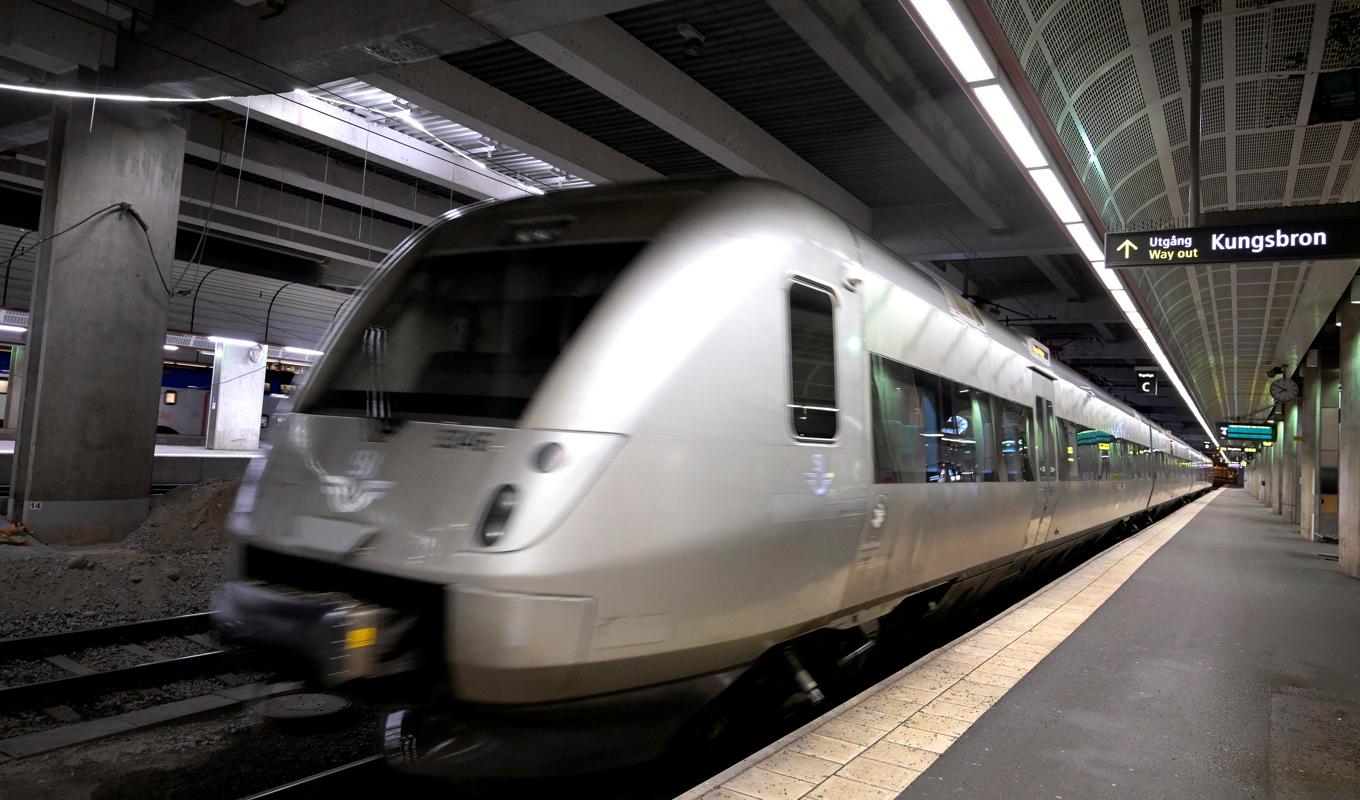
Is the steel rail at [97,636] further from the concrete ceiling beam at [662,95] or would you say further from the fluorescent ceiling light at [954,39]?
the fluorescent ceiling light at [954,39]

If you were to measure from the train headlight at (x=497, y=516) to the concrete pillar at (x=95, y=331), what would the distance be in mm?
9330

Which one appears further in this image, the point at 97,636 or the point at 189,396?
the point at 189,396

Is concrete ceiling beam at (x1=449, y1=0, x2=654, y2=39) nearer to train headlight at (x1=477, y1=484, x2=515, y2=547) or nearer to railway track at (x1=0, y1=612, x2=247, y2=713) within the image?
train headlight at (x1=477, y1=484, x2=515, y2=547)

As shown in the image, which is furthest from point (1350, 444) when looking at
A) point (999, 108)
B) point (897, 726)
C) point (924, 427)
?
point (897, 726)

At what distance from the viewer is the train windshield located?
3.54m

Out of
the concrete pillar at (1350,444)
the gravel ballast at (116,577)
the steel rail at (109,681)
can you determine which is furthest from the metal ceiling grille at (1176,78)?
the gravel ballast at (116,577)

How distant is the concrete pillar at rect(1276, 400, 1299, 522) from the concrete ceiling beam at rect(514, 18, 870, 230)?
19.0 m

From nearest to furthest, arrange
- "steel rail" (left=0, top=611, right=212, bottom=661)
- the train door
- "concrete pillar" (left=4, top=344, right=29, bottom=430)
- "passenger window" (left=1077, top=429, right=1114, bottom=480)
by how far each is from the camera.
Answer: "steel rail" (left=0, top=611, right=212, bottom=661) → the train door → "passenger window" (left=1077, top=429, right=1114, bottom=480) → "concrete pillar" (left=4, top=344, right=29, bottom=430)

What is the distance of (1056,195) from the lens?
765 centimetres

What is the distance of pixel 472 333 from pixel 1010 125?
169 inches

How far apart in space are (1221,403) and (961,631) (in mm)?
36650

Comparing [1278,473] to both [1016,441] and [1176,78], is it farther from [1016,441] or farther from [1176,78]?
[1016,441]

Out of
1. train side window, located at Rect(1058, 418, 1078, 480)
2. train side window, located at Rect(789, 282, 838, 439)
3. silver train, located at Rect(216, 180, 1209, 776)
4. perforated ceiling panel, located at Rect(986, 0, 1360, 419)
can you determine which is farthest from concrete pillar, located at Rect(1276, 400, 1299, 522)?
silver train, located at Rect(216, 180, 1209, 776)

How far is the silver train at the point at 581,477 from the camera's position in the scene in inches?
121
